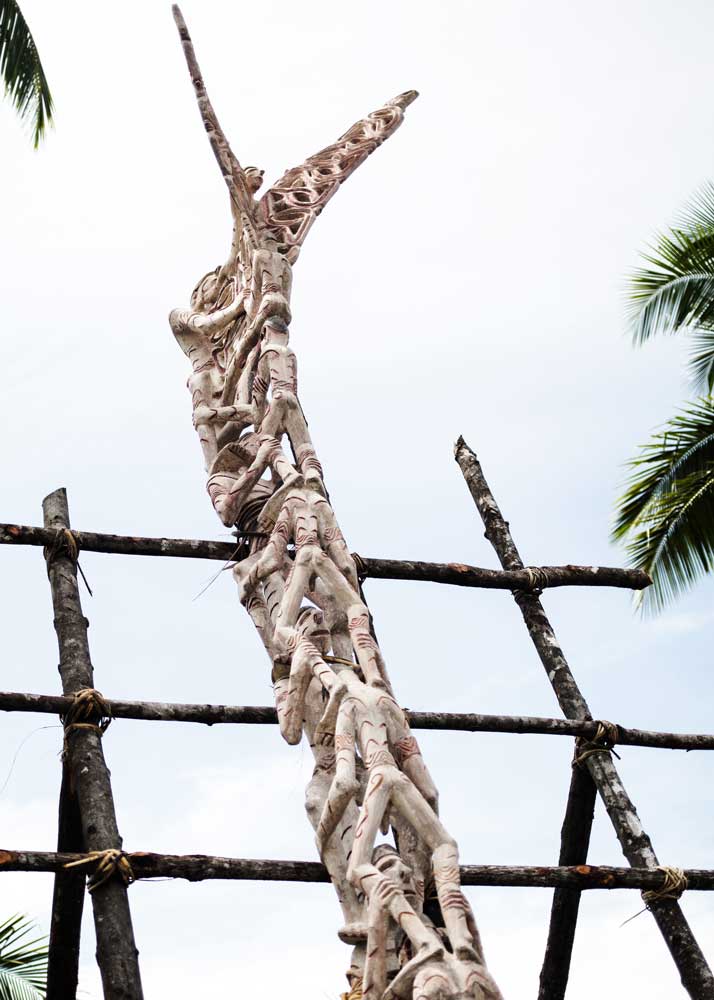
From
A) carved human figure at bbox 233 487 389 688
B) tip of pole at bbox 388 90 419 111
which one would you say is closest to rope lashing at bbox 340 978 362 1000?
carved human figure at bbox 233 487 389 688

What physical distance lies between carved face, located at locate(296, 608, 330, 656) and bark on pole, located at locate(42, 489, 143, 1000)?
2.38ft

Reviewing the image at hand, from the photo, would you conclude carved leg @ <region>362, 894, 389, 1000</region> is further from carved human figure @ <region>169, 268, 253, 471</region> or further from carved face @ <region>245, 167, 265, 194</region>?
carved face @ <region>245, 167, 265, 194</region>

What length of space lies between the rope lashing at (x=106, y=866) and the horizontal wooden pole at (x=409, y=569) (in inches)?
52.9

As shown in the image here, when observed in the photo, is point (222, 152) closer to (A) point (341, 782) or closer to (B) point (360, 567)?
(B) point (360, 567)

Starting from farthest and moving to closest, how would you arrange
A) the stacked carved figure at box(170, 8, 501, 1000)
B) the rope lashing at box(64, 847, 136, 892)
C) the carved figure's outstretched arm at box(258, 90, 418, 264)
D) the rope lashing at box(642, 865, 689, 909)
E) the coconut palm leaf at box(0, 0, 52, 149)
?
the coconut palm leaf at box(0, 0, 52, 149)
the carved figure's outstretched arm at box(258, 90, 418, 264)
the rope lashing at box(642, 865, 689, 909)
the rope lashing at box(64, 847, 136, 892)
the stacked carved figure at box(170, 8, 501, 1000)

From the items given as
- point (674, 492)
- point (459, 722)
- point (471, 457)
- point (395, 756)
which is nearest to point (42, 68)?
point (471, 457)

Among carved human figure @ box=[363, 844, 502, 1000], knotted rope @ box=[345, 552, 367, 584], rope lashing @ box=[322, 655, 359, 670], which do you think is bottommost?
carved human figure @ box=[363, 844, 502, 1000]

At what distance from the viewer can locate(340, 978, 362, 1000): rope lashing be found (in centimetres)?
371

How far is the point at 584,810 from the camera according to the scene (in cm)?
542

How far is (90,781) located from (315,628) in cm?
83

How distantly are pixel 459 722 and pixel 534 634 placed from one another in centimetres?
96

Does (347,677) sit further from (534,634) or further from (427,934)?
(534,634)

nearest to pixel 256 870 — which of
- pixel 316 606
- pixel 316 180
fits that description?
pixel 316 606

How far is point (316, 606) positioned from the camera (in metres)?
4.84
